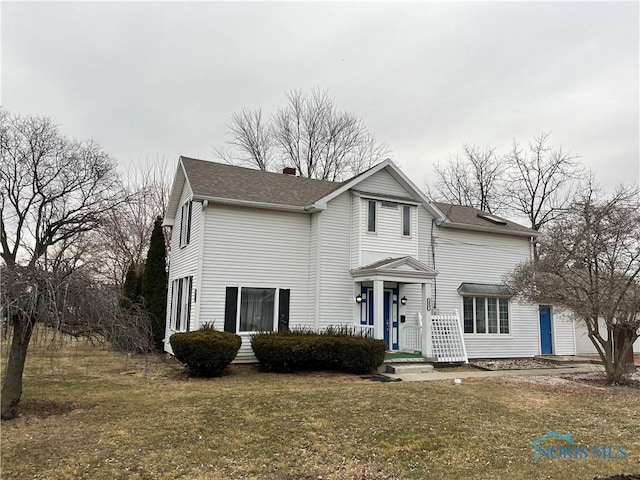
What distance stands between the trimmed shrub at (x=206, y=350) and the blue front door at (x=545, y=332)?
1233 cm

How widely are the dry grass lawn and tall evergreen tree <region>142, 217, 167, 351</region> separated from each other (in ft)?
22.9

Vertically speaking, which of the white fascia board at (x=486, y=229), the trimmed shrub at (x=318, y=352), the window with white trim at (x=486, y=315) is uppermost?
the white fascia board at (x=486, y=229)

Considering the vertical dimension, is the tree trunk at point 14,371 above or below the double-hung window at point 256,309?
below

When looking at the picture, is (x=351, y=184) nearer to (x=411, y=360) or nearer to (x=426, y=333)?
(x=426, y=333)

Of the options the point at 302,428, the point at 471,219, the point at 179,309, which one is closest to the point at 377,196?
the point at 471,219

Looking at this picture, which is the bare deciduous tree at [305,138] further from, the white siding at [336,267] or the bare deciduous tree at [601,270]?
the bare deciduous tree at [601,270]

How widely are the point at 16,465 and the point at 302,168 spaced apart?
93.8ft

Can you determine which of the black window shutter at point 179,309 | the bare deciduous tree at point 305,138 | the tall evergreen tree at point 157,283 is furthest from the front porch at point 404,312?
the bare deciduous tree at point 305,138

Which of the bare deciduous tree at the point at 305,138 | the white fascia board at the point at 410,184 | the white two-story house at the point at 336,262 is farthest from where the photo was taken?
the bare deciduous tree at the point at 305,138

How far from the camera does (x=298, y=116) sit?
33125 millimetres

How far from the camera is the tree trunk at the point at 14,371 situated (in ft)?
22.0

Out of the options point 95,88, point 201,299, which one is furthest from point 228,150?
point 201,299

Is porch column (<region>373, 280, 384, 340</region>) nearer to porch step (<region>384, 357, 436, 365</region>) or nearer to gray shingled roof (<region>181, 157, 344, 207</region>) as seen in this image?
porch step (<region>384, 357, 436, 365</region>)

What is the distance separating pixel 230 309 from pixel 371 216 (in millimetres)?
5427
